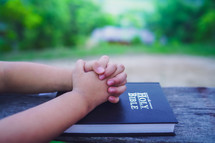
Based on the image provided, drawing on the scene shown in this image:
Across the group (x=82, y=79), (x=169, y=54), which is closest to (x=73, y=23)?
(x=169, y=54)

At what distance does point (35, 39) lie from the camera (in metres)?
3.95

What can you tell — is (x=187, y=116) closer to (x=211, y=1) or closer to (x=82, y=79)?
(x=82, y=79)

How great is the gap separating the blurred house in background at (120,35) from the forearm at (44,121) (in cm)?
359

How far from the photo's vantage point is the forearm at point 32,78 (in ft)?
2.64

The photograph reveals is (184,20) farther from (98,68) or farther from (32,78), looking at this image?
(32,78)

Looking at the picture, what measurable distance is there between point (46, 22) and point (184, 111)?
12.0 feet

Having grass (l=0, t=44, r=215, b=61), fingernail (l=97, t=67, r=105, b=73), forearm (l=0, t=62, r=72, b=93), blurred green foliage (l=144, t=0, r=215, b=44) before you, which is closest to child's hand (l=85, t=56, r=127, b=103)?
fingernail (l=97, t=67, r=105, b=73)

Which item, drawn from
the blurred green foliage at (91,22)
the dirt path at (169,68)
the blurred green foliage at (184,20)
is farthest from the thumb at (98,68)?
the blurred green foliage at (184,20)

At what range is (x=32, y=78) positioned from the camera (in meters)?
0.82

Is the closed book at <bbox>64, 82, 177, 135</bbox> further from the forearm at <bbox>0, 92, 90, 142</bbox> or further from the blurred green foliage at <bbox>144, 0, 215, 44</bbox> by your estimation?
the blurred green foliage at <bbox>144, 0, 215, 44</bbox>

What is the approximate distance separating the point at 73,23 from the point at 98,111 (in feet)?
11.9

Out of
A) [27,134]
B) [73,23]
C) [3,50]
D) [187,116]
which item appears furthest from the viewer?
[73,23]

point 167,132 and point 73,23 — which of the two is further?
point 73,23

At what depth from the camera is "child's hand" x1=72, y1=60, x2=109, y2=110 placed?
707 mm
